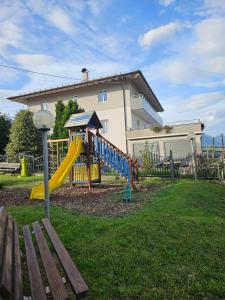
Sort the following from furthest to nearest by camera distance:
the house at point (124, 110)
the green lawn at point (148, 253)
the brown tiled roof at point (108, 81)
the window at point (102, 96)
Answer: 1. the window at point (102, 96)
2. the brown tiled roof at point (108, 81)
3. the house at point (124, 110)
4. the green lawn at point (148, 253)

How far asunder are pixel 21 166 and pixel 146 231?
1714 centimetres

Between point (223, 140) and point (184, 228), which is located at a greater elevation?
point (223, 140)

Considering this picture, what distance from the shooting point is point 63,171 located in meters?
11.5

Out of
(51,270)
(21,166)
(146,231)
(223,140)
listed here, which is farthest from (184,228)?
(21,166)

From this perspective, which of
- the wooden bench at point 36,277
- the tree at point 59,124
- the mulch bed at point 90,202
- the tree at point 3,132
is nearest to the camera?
the wooden bench at point 36,277

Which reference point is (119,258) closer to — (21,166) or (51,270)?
(51,270)

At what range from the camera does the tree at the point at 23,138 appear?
2617 cm

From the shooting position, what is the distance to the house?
1064 inches

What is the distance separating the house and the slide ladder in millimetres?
14083

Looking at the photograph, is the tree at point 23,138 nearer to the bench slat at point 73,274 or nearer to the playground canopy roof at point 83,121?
the playground canopy roof at point 83,121

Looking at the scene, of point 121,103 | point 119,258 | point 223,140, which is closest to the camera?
point 119,258

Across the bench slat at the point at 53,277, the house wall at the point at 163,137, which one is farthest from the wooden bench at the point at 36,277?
the house wall at the point at 163,137

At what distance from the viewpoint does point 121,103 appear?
28.3 meters

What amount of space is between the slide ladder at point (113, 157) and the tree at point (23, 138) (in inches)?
562
